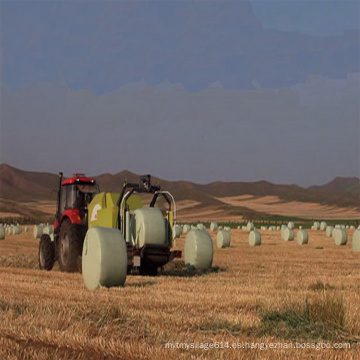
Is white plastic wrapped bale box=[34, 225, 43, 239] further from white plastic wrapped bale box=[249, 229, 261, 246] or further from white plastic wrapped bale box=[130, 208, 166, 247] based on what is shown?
white plastic wrapped bale box=[130, 208, 166, 247]

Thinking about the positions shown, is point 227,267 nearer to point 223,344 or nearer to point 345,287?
point 345,287

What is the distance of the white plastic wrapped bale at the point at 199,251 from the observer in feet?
58.6

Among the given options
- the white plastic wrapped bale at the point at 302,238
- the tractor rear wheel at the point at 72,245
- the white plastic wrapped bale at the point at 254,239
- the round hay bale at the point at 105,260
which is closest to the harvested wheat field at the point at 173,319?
the round hay bale at the point at 105,260

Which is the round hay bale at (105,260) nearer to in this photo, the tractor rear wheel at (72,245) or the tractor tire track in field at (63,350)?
the tractor rear wheel at (72,245)

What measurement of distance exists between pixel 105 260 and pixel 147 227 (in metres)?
2.59

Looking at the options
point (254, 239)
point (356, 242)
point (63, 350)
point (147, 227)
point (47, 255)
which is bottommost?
point (63, 350)

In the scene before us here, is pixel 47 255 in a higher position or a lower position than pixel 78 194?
lower

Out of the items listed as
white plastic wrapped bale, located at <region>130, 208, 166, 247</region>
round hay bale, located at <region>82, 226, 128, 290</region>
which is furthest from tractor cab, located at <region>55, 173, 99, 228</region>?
round hay bale, located at <region>82, 226, 128, 290</region>

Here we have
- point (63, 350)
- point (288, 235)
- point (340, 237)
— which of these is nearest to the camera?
point (63, 350)

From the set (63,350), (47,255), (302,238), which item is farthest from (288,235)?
(63,350)

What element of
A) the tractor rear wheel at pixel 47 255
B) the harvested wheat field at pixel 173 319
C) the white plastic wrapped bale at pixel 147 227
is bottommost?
the harvested wheat field at pixel 173 319

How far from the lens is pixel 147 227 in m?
15.9

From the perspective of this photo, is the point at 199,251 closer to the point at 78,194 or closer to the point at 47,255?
the point at 78,194

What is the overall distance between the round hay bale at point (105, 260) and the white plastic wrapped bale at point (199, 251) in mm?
4408
